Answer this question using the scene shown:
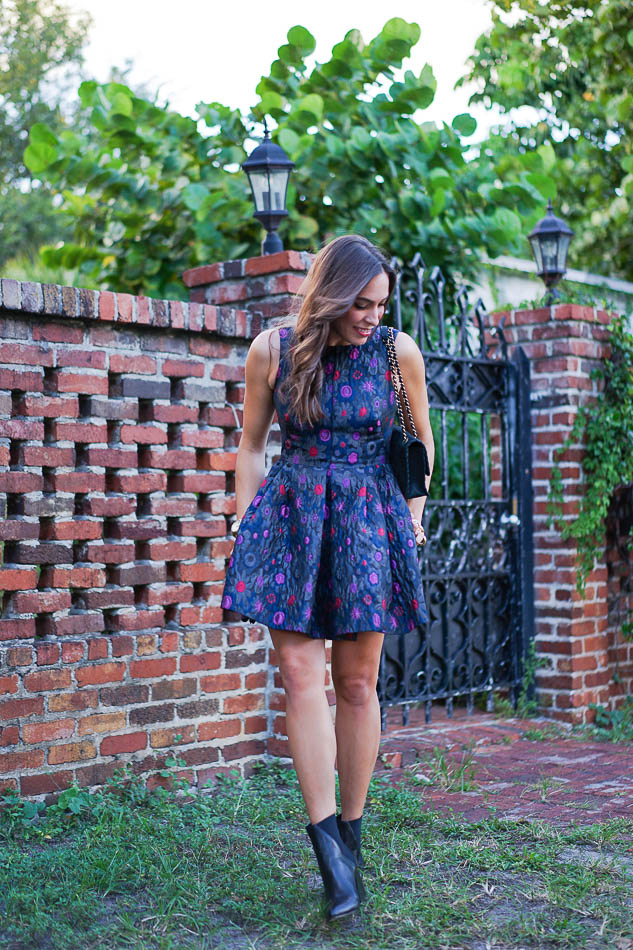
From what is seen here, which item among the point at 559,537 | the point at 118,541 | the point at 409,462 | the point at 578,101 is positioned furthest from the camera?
the point at 578,101

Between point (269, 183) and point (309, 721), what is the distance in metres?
2.65

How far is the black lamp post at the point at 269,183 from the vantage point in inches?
181

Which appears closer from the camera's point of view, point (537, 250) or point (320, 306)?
point (320, 306)

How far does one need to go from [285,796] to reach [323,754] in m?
1.24

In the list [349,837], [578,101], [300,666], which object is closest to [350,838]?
[349,837]

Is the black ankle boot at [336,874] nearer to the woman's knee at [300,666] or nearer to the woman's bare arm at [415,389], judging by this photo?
the woman's knee at [300,666]

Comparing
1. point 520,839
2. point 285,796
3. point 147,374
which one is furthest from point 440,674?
point 147,374

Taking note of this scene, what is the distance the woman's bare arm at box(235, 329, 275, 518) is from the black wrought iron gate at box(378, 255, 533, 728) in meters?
1.84

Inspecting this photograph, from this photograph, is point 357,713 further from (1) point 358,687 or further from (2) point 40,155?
(2) point 40,155

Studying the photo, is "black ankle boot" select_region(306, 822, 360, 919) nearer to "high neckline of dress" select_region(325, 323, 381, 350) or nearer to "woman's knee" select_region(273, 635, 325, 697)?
"woman's knee" select_region(273, 635, 325, 697)

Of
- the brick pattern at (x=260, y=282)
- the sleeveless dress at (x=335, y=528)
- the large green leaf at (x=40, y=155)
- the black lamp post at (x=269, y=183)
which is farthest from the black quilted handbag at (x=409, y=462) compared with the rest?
the large green leaf at (x=40, y=155)

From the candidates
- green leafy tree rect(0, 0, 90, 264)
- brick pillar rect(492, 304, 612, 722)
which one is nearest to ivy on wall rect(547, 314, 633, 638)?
brick pillar rect(492, 304, 612, 722)

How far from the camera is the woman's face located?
2826 mm

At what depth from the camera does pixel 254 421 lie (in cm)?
308
